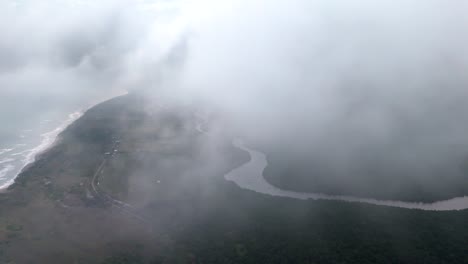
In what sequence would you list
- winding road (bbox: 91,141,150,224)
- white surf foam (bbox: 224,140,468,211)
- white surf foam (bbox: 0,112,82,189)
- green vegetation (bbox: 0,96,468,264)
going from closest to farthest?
green vegetation (bbox: 0,96,468,264), winding road (bbox: 91,141,150,224), white surf foam (bbox: 224,140,468,211), white surf foam (bbox: 0,112,82,189)

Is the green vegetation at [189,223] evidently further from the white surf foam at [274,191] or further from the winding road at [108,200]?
the white surf foam at [274,191]

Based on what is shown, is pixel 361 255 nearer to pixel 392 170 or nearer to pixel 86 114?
pixel 392 170

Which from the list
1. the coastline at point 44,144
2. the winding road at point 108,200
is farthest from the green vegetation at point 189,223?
the coastline at point 44,144

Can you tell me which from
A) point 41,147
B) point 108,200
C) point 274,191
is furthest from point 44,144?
point 274,191

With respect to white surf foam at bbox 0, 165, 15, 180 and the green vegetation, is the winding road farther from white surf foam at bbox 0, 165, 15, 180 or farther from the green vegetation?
white surf foam at bbox 0, 165, 15, 180

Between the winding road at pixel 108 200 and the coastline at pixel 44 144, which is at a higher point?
the coastline at pixel 44 144

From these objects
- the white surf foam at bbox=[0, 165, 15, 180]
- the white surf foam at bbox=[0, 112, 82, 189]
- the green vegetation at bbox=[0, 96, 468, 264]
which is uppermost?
the white surf foam at bbox=[0, 112, 82, 189]

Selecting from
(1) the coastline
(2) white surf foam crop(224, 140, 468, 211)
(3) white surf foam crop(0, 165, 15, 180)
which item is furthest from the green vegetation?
(3) white surf foam crop(0, 165, 15, 180)

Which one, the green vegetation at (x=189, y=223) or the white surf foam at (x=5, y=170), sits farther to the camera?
the white surf foam at (x=5, y=170)

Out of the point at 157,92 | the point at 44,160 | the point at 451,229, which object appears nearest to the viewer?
the point at 451,229

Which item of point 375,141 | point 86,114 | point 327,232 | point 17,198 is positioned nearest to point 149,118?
point 86,114

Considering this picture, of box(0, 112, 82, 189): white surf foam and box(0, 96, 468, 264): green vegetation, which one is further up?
box(0, 112, 82, 189): white surf foam
